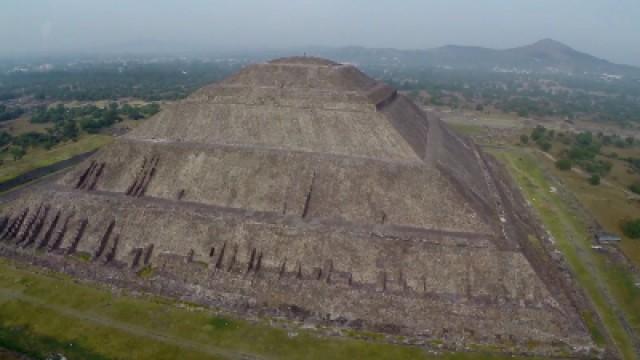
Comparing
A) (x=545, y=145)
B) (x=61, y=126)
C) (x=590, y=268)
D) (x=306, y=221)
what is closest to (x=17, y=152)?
(x=61, y=126)

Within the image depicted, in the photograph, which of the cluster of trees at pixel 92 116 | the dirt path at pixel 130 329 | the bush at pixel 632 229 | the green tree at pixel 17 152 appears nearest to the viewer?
the dirt path at pixel 130 329

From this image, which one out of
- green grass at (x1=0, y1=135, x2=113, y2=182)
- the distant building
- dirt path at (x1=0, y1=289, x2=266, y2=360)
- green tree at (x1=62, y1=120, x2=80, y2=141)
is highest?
green tree at (x1=62, y1=120, x2=80, y2=141)

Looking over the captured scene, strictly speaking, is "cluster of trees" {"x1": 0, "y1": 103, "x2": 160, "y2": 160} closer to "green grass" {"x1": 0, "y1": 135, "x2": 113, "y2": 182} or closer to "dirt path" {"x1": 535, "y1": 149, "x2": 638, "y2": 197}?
"green grass" {"x1": 0, "y1": 135, "x2": 113, "y2": 182}

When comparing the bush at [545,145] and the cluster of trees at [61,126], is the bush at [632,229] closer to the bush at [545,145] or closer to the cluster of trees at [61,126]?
the bush at [545,145]

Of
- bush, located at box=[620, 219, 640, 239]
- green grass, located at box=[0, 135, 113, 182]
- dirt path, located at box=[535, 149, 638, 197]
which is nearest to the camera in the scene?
bush, located at box=[620, 219, 640, 239]

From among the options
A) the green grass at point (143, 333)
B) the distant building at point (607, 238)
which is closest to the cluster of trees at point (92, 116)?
the green grass at point (143, 333)

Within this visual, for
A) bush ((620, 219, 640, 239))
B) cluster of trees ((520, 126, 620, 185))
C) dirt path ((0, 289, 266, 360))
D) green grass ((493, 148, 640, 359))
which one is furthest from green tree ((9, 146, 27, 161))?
cluster of trees ((520, 126, 620, 185))
